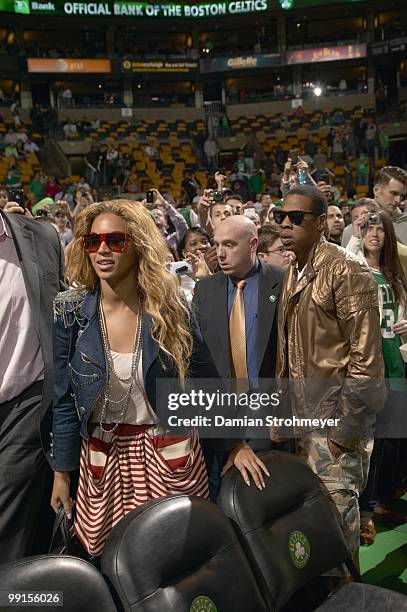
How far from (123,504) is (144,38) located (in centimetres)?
2848

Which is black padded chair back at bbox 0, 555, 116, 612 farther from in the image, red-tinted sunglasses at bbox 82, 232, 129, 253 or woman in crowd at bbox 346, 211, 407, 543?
woman in crowd at bbox 346, 211, 407, 543

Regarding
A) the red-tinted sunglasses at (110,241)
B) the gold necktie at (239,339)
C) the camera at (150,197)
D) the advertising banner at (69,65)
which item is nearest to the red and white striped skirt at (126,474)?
the red-tinted sunglasses at (110,241)

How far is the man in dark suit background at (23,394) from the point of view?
7.41ft

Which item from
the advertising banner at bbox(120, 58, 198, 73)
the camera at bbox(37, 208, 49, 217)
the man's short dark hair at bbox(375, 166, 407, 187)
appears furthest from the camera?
the advertising banner at bbox(120, 58, 198, 73)

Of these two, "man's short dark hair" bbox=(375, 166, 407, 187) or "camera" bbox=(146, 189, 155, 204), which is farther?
"camera" bbox=(146, 189, 155, 204)

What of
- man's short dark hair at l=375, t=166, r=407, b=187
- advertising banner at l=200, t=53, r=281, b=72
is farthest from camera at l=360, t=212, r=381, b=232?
advertising banner at l=200, t=53, r=281, b=72

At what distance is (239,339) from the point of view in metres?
2.73

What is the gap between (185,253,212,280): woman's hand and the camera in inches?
A: 143

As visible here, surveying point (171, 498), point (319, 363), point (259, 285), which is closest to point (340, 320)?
point (319, 363)

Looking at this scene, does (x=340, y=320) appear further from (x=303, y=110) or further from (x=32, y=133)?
(x=303, y=110)

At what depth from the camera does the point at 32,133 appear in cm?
2216

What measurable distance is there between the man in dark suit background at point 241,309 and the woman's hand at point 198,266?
72 centimetres

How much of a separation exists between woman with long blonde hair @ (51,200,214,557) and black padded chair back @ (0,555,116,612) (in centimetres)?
43

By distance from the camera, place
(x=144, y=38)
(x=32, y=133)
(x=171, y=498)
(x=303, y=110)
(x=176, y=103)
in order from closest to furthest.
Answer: (x=171, y=498) → (x=32, y=133) → (x=303, y=110) → (x=176, y=103) → (x=144, y=38)
